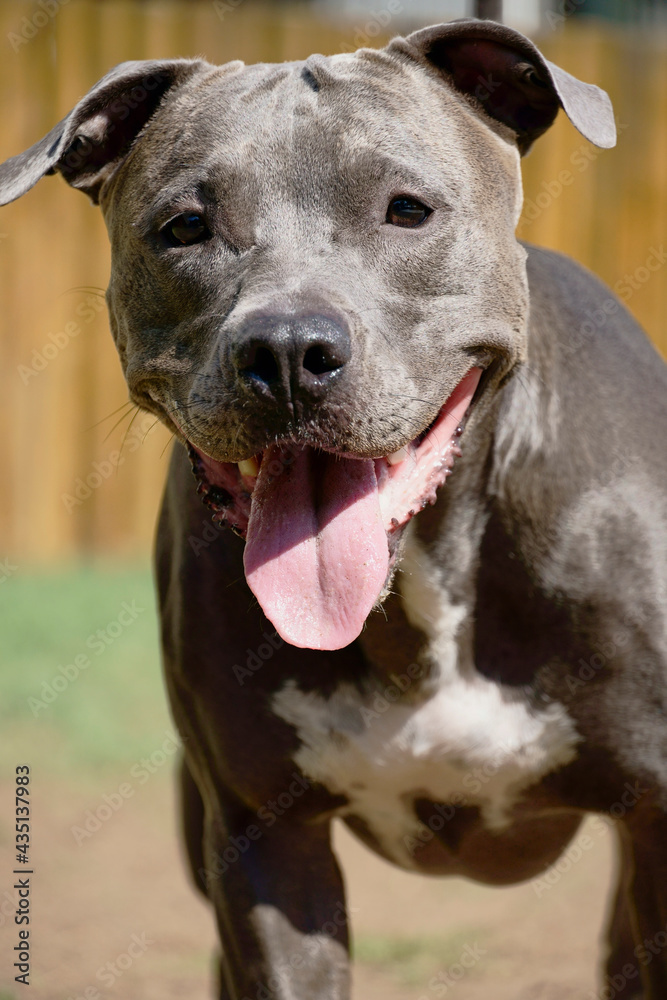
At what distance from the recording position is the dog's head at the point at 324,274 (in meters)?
2.54

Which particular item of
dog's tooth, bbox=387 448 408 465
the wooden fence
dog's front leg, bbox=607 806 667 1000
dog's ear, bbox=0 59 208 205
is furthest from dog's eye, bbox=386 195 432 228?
the wooden fence

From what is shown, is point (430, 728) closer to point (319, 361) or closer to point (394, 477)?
point (394, 477)

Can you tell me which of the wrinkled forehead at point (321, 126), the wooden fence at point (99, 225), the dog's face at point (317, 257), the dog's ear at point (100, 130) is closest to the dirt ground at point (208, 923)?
the dog's face at point (317, 257)

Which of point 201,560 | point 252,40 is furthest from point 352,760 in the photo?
point 252,40

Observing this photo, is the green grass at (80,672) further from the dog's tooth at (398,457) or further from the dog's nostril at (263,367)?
the dog's nostril at (263,367)

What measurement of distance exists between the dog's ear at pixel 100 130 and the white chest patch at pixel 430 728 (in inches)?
45.0

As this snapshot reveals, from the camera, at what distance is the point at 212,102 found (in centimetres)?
291

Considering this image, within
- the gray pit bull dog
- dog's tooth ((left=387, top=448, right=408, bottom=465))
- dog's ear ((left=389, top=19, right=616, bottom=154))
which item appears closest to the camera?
the gray pit bull dog

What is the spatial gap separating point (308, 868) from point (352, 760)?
33cm

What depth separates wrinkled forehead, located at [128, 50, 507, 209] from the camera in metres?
2.72

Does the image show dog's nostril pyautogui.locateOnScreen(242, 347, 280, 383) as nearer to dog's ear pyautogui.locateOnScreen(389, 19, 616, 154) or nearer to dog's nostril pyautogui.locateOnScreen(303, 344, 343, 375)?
dog's nostril pyautogui.locateOnScreen(303, 344, 343, 375)

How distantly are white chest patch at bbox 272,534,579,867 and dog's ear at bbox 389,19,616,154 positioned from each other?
982 mm

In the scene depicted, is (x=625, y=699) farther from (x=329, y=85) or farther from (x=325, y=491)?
(x=329, y=85)

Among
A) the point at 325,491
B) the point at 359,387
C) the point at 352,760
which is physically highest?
the point at 359,387
